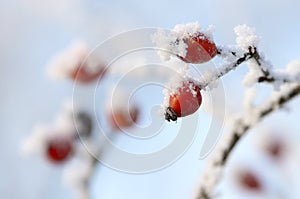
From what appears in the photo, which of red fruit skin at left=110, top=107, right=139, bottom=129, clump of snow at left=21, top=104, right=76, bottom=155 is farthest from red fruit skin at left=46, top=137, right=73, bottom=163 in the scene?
red fruit skin at left=110, top=107, right=139, bottom=129

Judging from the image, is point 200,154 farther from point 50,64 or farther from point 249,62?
point 50,64

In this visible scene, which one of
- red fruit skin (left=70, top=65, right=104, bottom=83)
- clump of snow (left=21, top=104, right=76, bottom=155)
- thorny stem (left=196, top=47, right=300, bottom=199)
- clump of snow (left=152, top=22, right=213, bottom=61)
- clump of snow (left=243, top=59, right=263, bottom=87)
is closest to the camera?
clump of snow (left=152, top=22, right=213, bottom=61)

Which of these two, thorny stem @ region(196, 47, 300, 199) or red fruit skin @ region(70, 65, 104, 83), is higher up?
red fruit skin @ region(70, 65, 104, 83)

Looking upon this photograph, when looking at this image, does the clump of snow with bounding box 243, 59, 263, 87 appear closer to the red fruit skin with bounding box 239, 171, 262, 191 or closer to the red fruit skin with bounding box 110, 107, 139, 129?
the red fruit skin with bounding box 110, 107, 139, 129

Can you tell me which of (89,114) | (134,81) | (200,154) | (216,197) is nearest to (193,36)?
(200,154)

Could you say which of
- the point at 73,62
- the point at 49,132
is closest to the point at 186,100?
the point at 73,62


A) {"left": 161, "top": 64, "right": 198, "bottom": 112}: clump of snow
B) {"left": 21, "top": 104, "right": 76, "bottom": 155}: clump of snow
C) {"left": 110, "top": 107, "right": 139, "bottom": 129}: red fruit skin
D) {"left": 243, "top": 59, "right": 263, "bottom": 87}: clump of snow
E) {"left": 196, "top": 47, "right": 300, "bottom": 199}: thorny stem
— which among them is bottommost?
{"left": 161, "top": 64, "right": 198, "bottom": 112}: clump of snow

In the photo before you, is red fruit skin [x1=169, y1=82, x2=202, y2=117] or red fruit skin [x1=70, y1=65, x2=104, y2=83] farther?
red fruit skin [x1=70, y1=65, x2=104, y2=83]

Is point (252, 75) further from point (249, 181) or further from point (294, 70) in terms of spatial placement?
point (249, 181)
